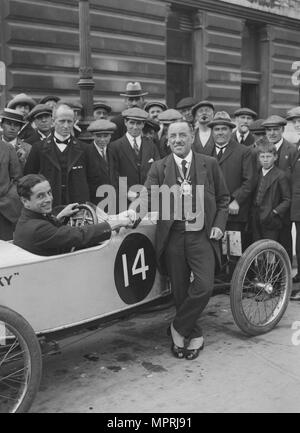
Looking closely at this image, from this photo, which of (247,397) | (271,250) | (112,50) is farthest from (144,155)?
(112,50)

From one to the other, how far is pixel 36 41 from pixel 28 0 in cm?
69

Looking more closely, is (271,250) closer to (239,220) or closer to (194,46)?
(239,220)

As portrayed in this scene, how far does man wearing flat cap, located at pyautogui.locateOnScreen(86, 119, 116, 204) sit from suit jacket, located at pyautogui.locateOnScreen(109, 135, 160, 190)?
119mm

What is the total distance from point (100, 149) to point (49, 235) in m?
2.23

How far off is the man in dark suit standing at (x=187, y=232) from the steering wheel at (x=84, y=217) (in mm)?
313

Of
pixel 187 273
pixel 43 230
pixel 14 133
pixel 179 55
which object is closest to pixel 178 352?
pixel 187 273

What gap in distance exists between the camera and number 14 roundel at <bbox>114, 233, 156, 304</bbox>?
384cm

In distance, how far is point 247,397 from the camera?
344 centimetres

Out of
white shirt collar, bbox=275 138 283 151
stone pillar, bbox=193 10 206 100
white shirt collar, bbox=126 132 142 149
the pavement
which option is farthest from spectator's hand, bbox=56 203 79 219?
stone pillar, bbox=193 10 206 100

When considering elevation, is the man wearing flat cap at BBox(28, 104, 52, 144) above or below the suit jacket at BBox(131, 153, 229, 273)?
above

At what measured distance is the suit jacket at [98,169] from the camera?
5.31 meters

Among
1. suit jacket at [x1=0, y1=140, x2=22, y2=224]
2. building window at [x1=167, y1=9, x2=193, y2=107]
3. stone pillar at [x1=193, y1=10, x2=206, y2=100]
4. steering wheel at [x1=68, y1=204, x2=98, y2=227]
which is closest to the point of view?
steering wheel at [x1=68, y1=204, x2=98, y2=227]

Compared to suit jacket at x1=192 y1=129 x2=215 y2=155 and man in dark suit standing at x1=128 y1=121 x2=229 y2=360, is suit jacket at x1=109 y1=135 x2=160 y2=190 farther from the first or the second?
man in dark suit standing at x1=128 y1=121 x2=229 y2=360

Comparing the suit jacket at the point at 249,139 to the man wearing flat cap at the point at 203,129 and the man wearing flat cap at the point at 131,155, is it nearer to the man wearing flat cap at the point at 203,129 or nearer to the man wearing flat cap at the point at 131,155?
the man wearing flat cap at the point at 203,129
